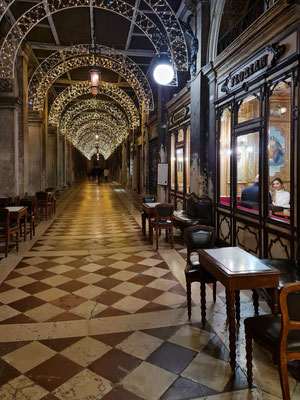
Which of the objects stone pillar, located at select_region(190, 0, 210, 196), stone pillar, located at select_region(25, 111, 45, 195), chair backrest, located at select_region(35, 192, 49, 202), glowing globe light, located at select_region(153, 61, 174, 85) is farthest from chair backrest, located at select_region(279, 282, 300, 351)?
stone pillar, located at select_region(25, 111, 45, 195)

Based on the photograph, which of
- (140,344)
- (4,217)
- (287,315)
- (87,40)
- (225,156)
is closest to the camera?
(287,315)

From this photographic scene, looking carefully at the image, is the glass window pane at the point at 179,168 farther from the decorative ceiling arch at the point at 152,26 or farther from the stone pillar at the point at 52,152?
the stone pillar at the point at 52,152

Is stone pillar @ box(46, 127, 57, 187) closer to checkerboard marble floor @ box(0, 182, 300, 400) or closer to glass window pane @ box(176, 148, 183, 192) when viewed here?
glass window pane @ box(176, 148, 183, 192)

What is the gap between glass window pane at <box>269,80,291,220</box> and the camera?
14.5 feet

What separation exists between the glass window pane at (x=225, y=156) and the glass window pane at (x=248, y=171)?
14.8 inches

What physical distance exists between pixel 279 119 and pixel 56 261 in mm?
4357

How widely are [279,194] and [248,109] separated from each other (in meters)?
1.64

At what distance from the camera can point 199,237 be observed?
396 cm

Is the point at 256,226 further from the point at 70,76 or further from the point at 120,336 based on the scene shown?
the point at 70,76

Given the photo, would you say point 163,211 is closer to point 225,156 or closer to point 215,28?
point 225,156

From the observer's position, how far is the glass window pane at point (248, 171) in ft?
17.7

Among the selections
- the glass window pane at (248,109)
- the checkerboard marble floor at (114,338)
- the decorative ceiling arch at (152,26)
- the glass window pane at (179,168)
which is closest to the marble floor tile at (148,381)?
the checkerboard marble floor at (114,338)

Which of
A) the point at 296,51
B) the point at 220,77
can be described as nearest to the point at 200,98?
the point at 220,77

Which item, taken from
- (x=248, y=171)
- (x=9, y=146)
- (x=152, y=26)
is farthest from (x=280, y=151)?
(x=9, y=146)
